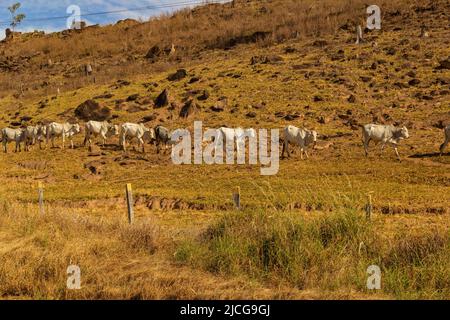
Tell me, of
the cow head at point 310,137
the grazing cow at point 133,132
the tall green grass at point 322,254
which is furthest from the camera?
the grazing cow at point 133,132

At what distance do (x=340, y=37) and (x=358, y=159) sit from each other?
30.0m

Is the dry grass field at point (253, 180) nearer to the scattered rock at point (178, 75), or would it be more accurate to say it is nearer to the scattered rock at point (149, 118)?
the scattered rock at point (149, 118)

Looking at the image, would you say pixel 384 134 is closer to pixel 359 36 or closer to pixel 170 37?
pixel 359 36

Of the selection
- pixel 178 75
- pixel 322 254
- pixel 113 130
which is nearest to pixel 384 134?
pixel 113 130

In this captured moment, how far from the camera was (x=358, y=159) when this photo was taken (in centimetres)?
2230

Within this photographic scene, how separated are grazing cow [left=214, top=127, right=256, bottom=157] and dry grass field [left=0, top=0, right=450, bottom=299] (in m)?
3.43

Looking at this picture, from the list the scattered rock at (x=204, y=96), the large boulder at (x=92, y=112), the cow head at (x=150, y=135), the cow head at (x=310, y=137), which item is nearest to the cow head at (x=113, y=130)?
the cow head at (x=150, y=135)

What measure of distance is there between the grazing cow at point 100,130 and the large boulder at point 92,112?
6404mm

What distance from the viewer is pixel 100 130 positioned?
99.2 ft

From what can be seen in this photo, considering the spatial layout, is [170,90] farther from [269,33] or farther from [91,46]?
[91,46]

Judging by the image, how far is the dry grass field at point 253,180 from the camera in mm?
7207

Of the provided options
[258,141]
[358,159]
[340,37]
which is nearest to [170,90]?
[258,141]

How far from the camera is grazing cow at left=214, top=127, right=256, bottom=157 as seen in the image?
86.8 ft

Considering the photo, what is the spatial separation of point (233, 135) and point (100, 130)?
8.60 metres
